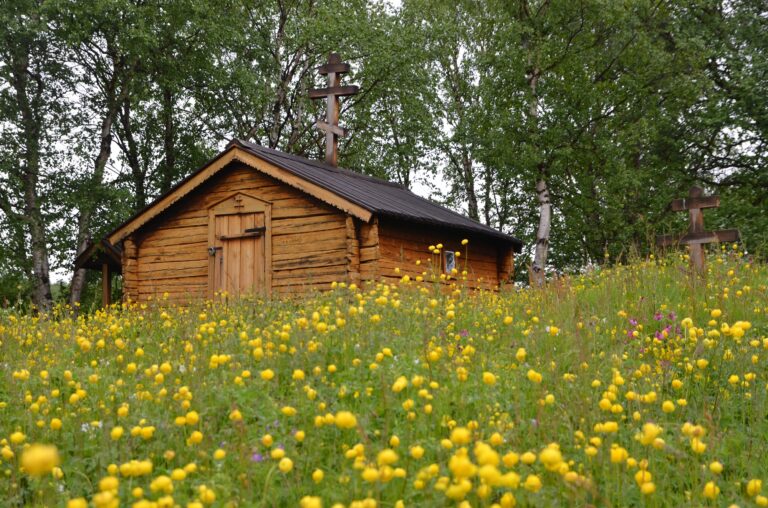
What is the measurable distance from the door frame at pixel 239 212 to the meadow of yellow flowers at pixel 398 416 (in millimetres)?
7452

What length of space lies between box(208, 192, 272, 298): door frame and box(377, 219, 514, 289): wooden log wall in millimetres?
2521

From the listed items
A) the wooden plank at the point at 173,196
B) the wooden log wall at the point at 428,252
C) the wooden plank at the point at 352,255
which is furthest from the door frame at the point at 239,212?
the wooden log wall at the point at 428,252

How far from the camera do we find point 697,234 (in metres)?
8.93

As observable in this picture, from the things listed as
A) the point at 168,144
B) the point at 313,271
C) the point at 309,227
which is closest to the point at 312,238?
the point at 309,227

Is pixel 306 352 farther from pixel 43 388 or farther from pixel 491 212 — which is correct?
pixel 491 212

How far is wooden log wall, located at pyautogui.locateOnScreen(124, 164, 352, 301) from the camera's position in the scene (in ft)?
42.4

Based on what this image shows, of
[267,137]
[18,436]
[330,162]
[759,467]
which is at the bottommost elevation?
[759,467]

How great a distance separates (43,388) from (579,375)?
148 inches

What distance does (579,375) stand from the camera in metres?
4.02

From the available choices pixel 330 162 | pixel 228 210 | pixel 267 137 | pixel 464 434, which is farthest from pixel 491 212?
pixel 464 434

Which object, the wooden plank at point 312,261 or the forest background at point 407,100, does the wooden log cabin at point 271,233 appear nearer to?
the wooden plank at point 312,261

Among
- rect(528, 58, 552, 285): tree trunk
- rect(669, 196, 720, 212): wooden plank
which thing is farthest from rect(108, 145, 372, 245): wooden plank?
rect(528, 58, 552, 285): tree trunk

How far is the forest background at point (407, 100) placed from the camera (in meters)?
19.6

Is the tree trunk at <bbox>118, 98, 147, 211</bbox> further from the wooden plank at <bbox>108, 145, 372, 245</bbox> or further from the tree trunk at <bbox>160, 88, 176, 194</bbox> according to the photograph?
the wooden plank at <bbox>108, 145, 372, 245</bbox>
